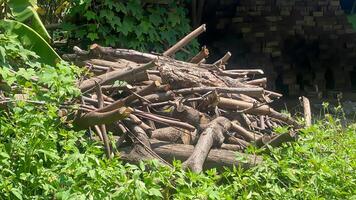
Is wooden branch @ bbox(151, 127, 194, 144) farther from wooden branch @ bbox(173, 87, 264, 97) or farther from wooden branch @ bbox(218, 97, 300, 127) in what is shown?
wooden branch @ bbox(218, 97, 300, 127)

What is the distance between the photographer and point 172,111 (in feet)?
19.1

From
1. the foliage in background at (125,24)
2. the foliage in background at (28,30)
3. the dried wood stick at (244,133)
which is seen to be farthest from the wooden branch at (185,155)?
the foliage in background at (125,24)

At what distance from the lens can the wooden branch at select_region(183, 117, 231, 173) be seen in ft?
16.5

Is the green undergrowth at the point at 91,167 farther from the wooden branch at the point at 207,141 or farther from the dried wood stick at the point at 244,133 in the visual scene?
the dried wood stick at the point at 244,133

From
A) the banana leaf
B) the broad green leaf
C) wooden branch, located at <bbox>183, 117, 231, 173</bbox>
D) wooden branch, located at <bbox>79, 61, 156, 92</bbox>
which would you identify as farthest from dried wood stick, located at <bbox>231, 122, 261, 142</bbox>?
the broad green leaf

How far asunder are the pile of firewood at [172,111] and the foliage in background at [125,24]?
47.8 inches

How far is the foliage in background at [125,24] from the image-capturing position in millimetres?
7934

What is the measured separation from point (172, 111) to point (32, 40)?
4.50 ft

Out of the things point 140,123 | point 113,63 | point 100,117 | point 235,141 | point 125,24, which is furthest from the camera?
point 125,24

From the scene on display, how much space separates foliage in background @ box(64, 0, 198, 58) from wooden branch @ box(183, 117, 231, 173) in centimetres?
267

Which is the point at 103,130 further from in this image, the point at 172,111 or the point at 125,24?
the point at 125,24

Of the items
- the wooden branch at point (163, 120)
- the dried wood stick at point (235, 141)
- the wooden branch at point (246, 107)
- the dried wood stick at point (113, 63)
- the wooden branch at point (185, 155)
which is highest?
the dried wood stick at point (113, 63)

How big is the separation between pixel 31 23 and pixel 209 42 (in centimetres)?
559

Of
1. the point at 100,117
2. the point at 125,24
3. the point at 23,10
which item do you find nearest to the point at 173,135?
the point at 100,117
